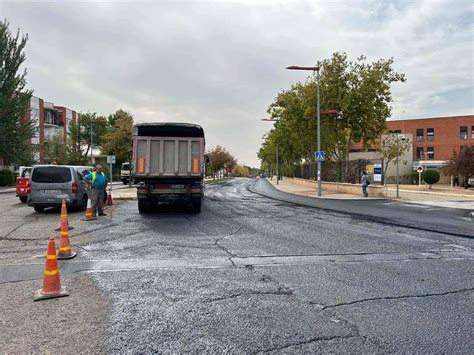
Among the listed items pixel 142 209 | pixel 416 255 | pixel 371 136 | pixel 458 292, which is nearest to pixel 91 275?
pixel 458 292

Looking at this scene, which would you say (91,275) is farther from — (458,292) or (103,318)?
(458,292)

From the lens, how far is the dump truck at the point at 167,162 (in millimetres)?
13500

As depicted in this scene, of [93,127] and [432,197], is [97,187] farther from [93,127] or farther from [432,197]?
[93,127]

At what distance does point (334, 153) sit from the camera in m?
34.1

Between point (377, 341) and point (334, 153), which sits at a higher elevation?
point (334, 153)

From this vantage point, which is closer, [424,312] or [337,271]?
[424,312]

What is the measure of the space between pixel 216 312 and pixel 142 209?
34.0 feet

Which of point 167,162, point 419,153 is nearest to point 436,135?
point 419,153

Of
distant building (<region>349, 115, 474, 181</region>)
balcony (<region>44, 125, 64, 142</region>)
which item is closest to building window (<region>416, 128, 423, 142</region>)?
distant building (<region>349, 115, 474, 181</region>)

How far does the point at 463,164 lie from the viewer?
3341 centimetres

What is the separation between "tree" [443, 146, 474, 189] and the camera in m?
33.1

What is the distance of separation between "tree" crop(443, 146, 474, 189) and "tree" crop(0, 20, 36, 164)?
4015 cm

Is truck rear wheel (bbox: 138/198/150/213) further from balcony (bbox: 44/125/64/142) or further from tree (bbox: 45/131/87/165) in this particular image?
balcony (bbox: 44/125/64/142)

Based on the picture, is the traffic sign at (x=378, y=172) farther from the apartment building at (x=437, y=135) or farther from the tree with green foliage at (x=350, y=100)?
the apartment building at (x=437, y=135)
